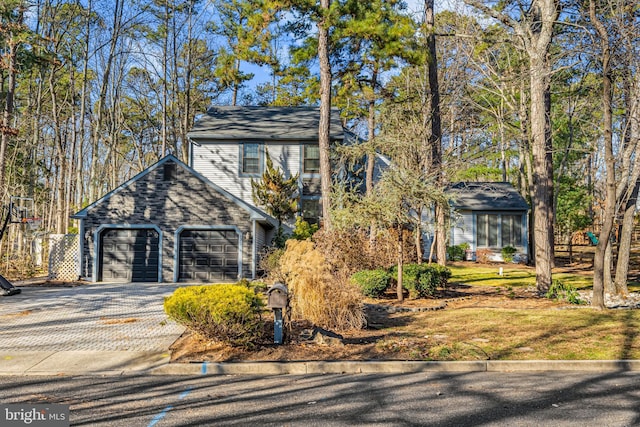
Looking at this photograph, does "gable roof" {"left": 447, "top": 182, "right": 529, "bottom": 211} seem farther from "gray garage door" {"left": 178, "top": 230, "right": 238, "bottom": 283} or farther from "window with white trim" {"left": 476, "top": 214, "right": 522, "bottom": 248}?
"gray garage door" {"left": 178, "top": 230, "right": 238, "bottom": 283}

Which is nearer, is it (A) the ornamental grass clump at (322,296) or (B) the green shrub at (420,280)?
(A) the ornamental grass clump at (322,296)

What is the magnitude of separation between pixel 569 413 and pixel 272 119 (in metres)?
24.3

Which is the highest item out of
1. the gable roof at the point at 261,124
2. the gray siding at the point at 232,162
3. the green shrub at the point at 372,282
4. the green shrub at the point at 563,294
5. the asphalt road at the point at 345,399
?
the gable roof at the point at 261,124

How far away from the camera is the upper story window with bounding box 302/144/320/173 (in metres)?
25.8

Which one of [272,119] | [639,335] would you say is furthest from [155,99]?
[639,335]

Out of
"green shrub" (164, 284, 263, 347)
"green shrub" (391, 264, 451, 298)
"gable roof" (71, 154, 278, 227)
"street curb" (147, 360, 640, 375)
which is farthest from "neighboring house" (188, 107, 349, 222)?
"street curb" (147, 360, 640, 375)

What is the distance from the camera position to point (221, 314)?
8172 mm

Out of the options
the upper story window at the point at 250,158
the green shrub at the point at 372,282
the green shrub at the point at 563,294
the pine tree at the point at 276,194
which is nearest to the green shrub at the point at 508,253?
the pine tree at the point at 276,194

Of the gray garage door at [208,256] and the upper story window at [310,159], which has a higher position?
the upper story window at [310,159]

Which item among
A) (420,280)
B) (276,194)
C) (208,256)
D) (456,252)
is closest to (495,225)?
(456,252)

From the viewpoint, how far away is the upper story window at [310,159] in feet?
84.6

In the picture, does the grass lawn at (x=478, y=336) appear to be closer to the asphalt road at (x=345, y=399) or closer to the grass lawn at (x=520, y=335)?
the grass lawn at (x=520, y=335)

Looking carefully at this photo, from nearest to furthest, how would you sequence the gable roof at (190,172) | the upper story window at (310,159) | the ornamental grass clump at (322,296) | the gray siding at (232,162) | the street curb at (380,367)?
1. the street curb at (380,367)
2. the ornamental grass clump at (322,296)
3. the gable roof at (190,172)
4. the upper story window at (310,159)
5. the gray siding at (232,162)

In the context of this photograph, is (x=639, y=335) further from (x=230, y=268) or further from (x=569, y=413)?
(x=230, y=268)
